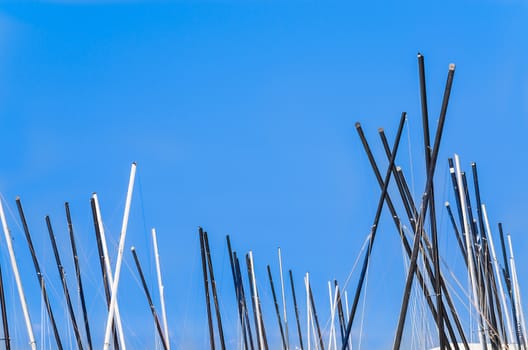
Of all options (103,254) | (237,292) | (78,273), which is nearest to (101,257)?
→ (103,254)

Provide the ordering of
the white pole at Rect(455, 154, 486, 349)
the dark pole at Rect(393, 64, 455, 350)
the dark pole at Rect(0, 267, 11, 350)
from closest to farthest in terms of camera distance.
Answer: the dark pole at Rect(393, 64, 455, 350) < the dark pole at Rect(0, 267, 11, 350) < the white pole at Rect(455, 154, 486, 349)

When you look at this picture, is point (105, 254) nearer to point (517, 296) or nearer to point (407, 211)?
point (407, 211)

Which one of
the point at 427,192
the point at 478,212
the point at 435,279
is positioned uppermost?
the point at 478,212

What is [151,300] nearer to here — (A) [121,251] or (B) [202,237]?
(B) [202,237]

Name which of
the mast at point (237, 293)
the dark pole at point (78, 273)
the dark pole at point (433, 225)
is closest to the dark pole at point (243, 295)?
the mast at point (237, 293)

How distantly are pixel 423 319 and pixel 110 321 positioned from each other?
30.7 feet

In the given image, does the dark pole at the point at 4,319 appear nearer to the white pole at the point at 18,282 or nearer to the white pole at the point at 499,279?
the white pole at the point at 18,282

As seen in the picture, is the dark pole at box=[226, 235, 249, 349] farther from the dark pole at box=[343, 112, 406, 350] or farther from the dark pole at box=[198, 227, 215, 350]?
the dark pole at box=[343, 112, 406, 350]

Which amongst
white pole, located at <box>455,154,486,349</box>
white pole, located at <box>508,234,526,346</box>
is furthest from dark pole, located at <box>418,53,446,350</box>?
white pole, located at <box>508,234,526,346</box>

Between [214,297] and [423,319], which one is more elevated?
[214,297]

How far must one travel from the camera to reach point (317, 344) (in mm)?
45125

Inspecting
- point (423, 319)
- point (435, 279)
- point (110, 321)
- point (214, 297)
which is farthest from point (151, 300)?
point (435, 279)

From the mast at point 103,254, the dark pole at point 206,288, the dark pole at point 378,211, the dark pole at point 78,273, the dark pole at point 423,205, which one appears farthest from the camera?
the dark pole at point 206,288

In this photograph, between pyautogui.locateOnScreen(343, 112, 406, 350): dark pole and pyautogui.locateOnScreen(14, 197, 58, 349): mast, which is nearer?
pyautogui.locateOnScreen(343, 112, 406, 350): dark pole
